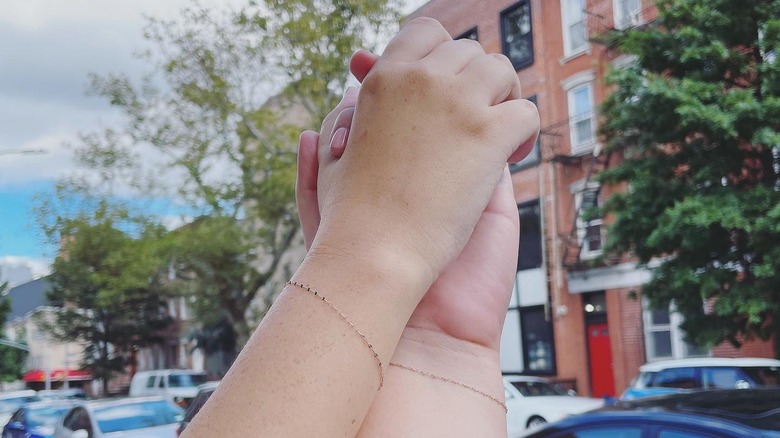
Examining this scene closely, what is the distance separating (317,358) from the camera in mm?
481

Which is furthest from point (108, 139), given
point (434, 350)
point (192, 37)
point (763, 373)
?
point (434, 350)

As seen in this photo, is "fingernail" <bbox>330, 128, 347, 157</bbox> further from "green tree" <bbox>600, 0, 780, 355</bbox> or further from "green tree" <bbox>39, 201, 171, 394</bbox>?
"green tree" <bbox>39, 201, 171, 394</bbox>

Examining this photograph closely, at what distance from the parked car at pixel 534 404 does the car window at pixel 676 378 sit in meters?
0.77

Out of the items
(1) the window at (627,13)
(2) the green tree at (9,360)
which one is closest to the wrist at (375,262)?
(1) the window at (627,13)

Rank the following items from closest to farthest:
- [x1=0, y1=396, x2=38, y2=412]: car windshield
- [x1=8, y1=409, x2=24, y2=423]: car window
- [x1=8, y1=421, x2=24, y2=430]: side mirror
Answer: [x1=8, y1=421, x2=24, y2=430]: side mirror
[x1=8, y1=409, x2=24, y2=423]: car window
[x1=0, y1=396, x2=38, y2=412]: car windshield

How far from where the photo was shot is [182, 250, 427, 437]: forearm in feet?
1.53

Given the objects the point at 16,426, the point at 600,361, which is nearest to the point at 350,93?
the point at 16,426

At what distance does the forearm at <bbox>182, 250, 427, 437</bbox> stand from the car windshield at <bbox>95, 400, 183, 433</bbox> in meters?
7.68

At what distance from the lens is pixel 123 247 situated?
15281 mm

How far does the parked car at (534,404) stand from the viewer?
9.92m

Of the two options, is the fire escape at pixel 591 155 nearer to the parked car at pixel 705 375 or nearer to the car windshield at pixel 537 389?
the parked car at pixel 705 375

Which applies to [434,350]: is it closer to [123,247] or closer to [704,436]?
Result: [704,436]

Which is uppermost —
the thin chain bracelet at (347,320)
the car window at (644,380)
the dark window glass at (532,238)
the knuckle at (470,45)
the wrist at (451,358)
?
the dark window glass at (532,238)

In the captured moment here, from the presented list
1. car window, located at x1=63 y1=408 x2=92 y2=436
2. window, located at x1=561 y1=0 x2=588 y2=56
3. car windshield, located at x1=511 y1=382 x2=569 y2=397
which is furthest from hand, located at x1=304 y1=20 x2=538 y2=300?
car windshield, located at x1=511 y1=382 x2=569 y2=397
